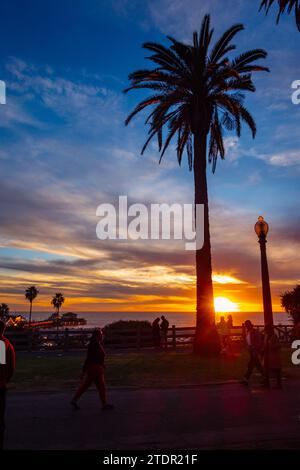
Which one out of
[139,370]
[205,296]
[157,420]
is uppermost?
[205,296]

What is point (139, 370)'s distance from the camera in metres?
14.9

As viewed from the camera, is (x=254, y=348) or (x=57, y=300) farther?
(x=57, y=300)

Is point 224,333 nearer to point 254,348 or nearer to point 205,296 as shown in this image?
point 205,296

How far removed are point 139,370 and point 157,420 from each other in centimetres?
723

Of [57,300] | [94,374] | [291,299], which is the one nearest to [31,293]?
[57,300]

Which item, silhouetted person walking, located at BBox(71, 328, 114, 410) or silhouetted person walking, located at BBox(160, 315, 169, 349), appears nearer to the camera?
silhouetted person walking, located at BBox(71, 328, 114, 410)

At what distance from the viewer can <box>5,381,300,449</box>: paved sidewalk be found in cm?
652

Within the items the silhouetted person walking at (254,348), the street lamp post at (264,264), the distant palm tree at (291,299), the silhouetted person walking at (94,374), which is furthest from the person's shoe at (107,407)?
the distant palm tree at (291,299)

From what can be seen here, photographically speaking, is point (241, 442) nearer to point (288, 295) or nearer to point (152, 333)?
point (152, 333)

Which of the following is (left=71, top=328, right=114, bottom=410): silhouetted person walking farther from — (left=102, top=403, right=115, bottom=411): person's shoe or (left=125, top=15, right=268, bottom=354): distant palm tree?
(left=125, top=15, right=268, bottom=354): distant palm tree

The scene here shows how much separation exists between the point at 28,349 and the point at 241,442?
715 inches

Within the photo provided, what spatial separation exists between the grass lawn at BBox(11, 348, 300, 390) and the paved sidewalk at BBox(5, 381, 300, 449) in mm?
1517

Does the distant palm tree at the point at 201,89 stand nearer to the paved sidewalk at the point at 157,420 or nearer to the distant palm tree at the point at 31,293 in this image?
the paved sidewalk at the point at 157,420

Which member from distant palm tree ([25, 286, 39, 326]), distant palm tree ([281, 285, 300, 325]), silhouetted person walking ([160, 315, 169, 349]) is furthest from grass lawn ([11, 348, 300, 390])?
distant palm tree ([25, 286, 39, 326])
